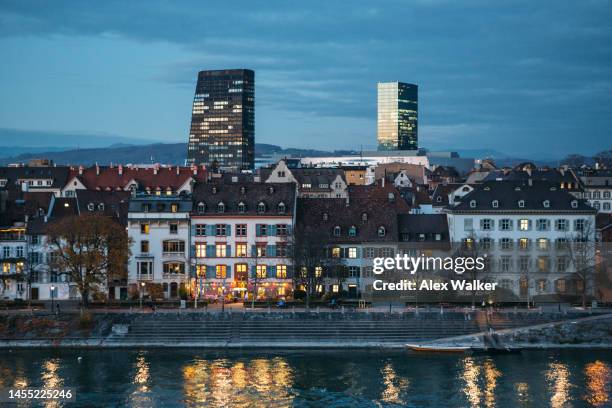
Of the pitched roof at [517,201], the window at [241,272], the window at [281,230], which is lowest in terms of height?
the window at [241,272]

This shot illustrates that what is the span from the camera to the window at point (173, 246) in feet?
319

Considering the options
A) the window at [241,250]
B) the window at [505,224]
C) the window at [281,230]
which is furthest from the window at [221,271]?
the window at [505,224]

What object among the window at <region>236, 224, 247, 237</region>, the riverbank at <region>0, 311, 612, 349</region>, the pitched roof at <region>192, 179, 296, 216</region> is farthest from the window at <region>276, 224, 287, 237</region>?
the riverbank at <region>0, 311, 612, 349</region>

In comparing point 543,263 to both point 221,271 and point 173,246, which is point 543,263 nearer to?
point 221,271

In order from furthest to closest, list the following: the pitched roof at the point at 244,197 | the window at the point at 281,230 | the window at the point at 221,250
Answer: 1. the pitched roof at the point at 244,197
2. the window at the point at 281,230
3. the window at the point at 221,250

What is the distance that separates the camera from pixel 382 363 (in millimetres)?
76000

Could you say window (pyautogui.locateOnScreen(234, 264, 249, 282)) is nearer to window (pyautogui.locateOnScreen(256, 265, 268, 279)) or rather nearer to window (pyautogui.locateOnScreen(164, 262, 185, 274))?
window (pyautogui.locateOnScreen(256, 265, 268, 279))

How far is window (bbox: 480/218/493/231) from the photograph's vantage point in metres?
99.4

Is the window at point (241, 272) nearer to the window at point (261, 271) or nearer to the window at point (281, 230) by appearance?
the window at point (261, 271)

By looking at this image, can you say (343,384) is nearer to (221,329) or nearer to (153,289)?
(221,329)

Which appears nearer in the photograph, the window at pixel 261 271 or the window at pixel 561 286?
the window at pixel 561 286

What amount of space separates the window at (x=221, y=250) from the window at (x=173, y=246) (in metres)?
3.38

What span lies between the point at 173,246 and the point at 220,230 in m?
4.94

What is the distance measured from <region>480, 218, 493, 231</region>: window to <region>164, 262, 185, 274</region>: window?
30.5 metres
